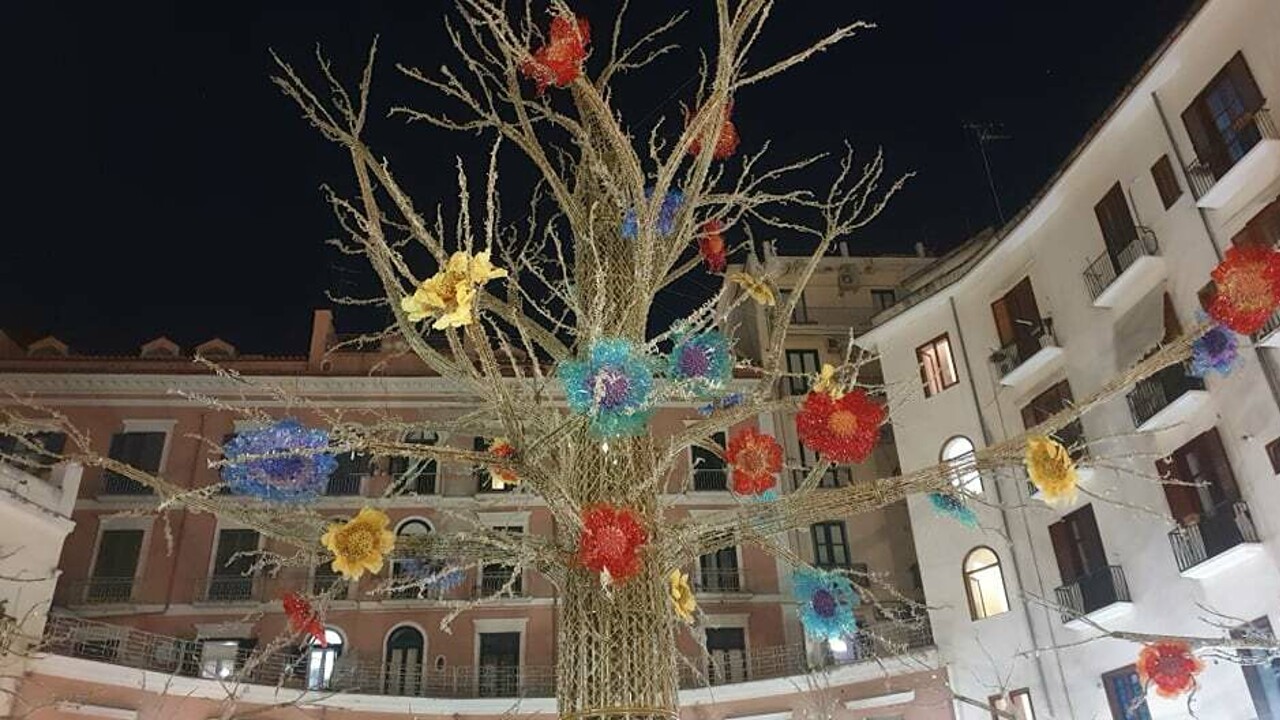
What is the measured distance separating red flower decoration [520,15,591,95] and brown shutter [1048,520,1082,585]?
12.9 metres

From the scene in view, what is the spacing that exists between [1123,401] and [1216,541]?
256cm

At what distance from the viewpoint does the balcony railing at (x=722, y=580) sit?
61.4ft

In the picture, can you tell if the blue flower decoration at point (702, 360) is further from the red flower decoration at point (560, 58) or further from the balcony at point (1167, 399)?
the balcony at point (1167, 399)

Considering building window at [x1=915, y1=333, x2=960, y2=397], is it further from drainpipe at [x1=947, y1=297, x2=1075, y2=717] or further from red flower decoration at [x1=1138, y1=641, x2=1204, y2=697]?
red flower decoration at [x1=1138, y1=641, x2=1204, y2=697]

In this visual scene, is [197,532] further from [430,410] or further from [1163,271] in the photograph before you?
[1163,271]

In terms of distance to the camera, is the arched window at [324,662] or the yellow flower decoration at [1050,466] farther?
the arched window at [324,662]

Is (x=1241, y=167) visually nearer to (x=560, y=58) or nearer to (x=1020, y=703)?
(x=1020, y=703)

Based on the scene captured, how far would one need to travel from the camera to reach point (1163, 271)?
1202 centimetres

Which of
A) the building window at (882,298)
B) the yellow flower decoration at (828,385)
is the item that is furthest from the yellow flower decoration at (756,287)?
the building window at (882,298)

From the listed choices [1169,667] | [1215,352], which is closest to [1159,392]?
[1169,667]

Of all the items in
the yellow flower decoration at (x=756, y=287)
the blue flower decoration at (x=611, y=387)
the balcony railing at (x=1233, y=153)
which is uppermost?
the balcony railing at (x=1233, y=153)

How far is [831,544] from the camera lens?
1992 cm

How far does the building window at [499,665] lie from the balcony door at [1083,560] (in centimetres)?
959

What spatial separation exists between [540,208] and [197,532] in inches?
675
